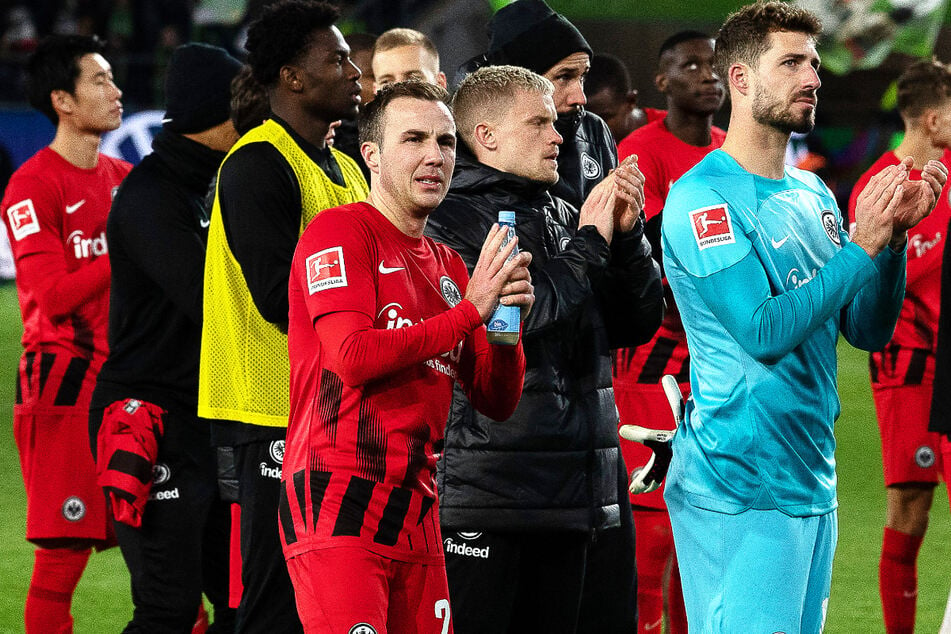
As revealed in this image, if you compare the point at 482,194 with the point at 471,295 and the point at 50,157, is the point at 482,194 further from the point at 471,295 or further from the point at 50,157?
the point at 50,157

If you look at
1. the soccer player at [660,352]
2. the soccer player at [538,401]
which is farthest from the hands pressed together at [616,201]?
the soccer player at [660,352]

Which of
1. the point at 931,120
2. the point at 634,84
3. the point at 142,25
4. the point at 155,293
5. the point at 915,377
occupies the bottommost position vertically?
the point at 915,377

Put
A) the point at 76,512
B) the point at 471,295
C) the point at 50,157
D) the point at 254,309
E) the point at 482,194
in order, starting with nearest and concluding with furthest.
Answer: the point at 471,295 < the point at 482,194 < the point at 254,309 < the point at 76,512 < the point at 50,157

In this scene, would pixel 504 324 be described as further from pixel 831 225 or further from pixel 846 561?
pixel 846 561

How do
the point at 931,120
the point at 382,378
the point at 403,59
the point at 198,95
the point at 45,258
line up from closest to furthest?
the point at 382,378 → the point at 198,95 → the point at 45,258 → the point at 403,59 → the point at 931,120

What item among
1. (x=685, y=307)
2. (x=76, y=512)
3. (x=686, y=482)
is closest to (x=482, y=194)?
(x=685, y=307)

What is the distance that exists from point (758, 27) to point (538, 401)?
110 centimetres

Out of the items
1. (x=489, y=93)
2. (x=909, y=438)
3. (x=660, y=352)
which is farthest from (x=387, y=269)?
(x=909, y=438)

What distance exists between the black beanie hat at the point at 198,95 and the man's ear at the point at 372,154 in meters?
1.58

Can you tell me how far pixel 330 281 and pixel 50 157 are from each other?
9.55 feet

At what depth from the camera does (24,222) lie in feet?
17.4

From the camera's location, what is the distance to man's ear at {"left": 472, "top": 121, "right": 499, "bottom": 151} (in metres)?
3.82

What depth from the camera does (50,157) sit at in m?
5.59

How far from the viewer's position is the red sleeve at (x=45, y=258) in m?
5.19
